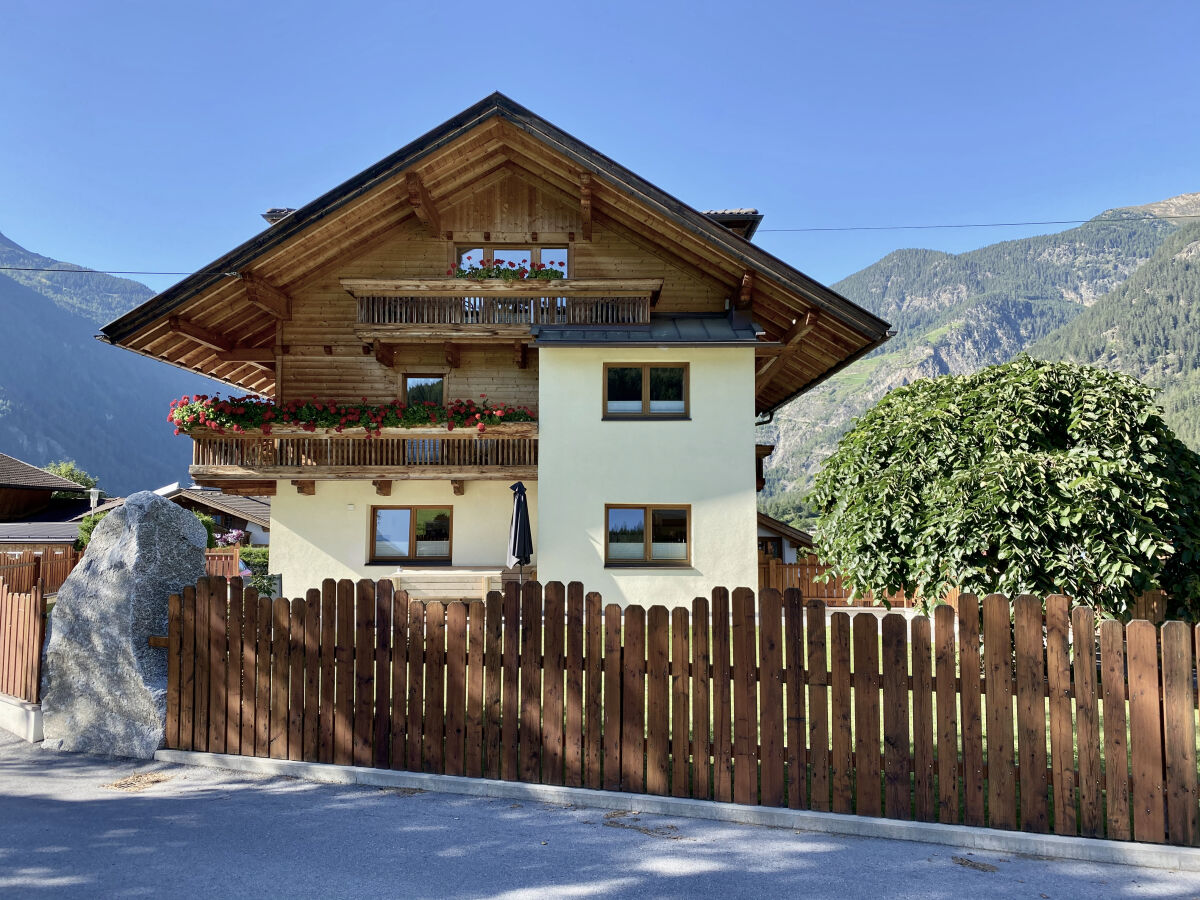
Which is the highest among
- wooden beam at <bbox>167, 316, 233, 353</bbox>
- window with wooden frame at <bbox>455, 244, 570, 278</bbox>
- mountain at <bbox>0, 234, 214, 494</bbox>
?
mountain at <bbox>0, 234, 214, 494</bbox>

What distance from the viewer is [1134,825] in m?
4.72

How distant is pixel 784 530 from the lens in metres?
32.2

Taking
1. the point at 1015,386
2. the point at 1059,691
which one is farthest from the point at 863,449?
the point at 1059,691

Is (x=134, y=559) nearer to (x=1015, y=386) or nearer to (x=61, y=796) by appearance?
(x=61, y=796)

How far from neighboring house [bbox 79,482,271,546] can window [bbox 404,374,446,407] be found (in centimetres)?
2272

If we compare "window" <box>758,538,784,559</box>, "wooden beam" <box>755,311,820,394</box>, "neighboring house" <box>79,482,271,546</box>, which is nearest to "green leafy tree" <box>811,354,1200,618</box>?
"wooden beam" <box>755,311,820,394</box>

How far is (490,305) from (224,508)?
3008 cm

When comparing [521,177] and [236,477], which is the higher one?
[521,177]

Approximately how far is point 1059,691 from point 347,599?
498 cm

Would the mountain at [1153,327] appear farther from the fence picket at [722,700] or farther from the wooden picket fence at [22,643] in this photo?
the wooden picket fence at [22,643]

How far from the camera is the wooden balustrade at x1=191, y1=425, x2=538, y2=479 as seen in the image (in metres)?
16.2

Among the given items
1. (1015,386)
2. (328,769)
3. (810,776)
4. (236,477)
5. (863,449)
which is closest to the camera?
(810,776)

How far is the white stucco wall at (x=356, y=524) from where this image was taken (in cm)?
1711

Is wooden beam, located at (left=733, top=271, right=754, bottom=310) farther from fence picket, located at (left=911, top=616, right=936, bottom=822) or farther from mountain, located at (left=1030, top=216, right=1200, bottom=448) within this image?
mountain, located at (left=1030, top=216, right=1200, bottom=448)
